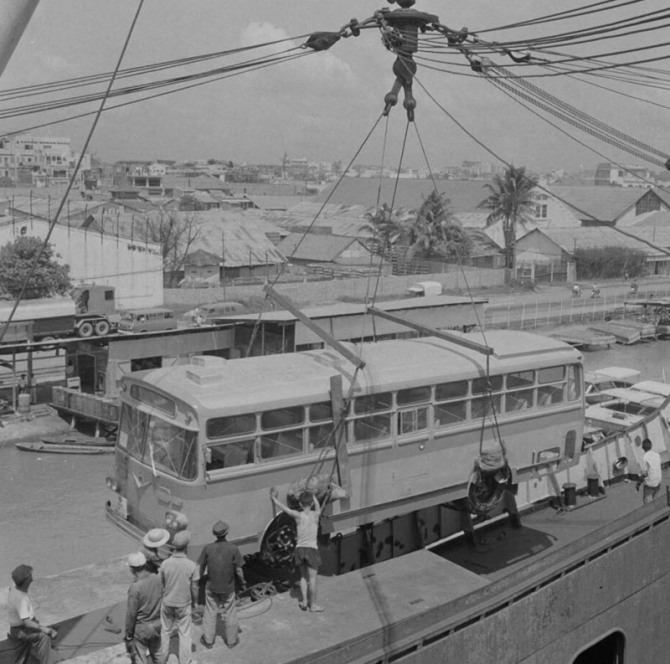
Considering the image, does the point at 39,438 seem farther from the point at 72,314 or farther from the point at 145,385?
the point at 145,385

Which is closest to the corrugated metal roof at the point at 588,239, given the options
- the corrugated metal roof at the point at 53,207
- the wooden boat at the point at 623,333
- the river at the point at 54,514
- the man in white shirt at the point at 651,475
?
the wooden boat at the point at 623,333

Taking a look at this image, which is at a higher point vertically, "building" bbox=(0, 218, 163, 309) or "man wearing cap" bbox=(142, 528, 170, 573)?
"building" bbox=(0, 218, 163, 309)

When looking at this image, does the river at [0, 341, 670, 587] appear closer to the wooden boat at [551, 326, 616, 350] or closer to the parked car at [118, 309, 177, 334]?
the parked car at [118, 309, 177, 334]

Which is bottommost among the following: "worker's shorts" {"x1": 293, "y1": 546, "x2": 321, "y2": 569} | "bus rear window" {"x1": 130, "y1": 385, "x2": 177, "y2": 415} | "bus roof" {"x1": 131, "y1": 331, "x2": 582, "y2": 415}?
"worker's shorts" {"x1": 293, "y1": 546, "x2": 321, "y2": 569}

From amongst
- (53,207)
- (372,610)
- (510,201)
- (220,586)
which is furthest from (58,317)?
(53,207)

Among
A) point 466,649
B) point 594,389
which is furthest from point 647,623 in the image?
point 594,389

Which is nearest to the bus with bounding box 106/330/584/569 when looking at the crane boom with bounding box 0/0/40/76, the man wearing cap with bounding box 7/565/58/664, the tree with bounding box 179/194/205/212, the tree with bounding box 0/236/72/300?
the man wearing cap with bounding box 7/565/58/664

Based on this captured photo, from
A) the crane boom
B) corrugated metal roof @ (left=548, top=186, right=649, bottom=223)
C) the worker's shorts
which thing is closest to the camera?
the crane boom
